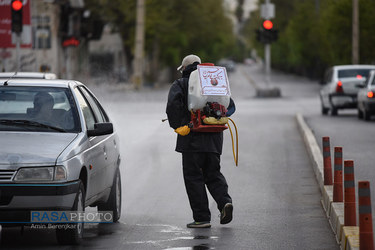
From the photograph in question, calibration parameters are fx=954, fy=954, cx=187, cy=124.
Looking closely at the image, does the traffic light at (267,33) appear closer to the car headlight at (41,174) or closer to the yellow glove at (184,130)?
the yellow glove at (184,130)

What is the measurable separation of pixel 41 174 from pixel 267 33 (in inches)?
1441

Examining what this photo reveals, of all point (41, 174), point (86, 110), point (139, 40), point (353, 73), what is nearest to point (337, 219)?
point (86, 110)

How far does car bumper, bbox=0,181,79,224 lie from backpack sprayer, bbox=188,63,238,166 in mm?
1990

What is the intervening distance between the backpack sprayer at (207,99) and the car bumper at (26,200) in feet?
6.53

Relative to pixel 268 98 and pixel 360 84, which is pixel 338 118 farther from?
Result: pixel 268 98

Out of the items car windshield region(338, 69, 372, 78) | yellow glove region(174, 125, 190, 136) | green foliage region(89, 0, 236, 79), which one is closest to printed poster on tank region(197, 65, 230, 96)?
yellow glove region(174, 125, 190, 136)

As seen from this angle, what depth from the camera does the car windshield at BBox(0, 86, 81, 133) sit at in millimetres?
8656

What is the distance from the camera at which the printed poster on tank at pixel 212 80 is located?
30.6 feet

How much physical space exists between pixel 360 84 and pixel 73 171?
20768 mm

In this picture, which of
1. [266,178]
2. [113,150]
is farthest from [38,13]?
[113,150]

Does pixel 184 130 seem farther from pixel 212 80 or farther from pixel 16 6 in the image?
pixel 16 6

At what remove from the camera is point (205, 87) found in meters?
9.33

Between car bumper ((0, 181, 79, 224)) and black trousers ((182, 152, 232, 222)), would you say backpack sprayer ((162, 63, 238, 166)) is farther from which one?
car bumper ((0, 181, 79, 224))

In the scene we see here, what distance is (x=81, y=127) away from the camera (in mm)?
8773
